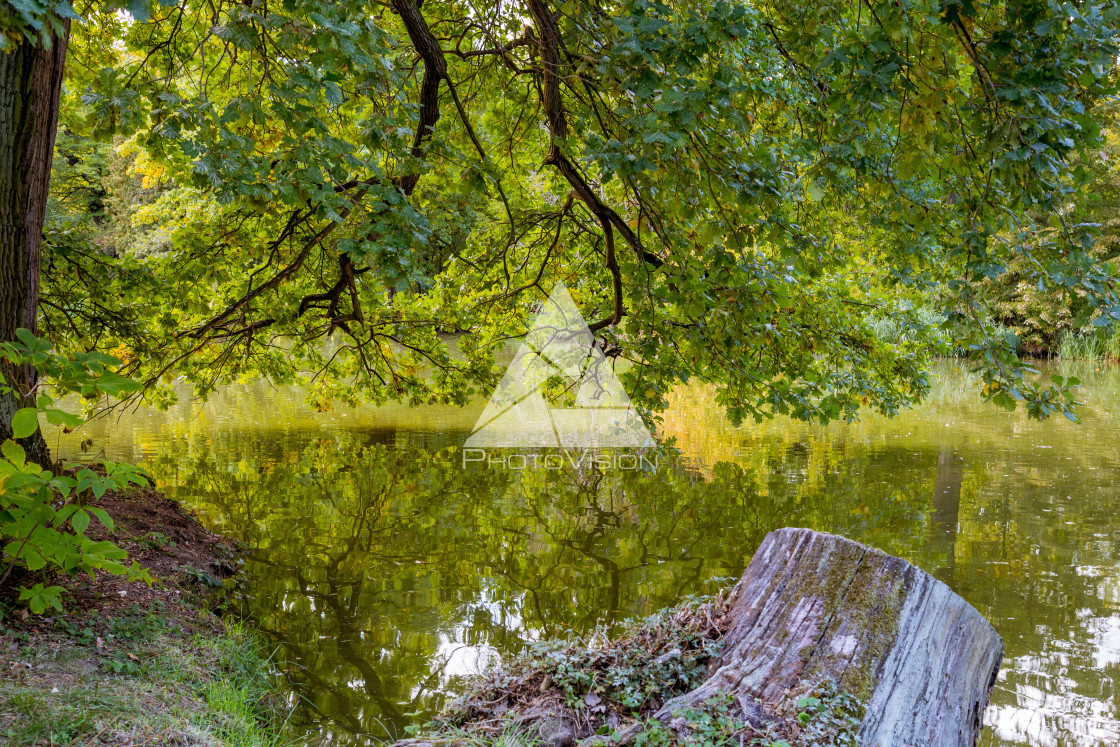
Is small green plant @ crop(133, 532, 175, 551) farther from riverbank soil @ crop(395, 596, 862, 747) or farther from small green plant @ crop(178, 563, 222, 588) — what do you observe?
riverbank soil @ crop(395, 596, 862, 747)

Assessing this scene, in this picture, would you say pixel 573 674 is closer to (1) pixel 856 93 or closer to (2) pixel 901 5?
(1) pixel 856 93

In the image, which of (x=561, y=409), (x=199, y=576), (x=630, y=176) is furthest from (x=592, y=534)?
(x=561, y=409)

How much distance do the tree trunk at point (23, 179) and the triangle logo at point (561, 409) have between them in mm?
4296

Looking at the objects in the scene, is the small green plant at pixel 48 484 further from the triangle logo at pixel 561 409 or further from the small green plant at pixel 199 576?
the triangle logo at pixel 561 409

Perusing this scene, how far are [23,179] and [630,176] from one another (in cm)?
268

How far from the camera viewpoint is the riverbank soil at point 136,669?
218 cm

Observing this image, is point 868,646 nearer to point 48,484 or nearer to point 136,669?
point 136,669

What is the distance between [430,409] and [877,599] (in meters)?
11.5

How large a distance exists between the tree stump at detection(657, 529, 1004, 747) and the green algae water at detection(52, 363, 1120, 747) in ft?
3.32

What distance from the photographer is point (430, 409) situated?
1338 cm

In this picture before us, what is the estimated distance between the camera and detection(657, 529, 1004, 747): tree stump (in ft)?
7.14

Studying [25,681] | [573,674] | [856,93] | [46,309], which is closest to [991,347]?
[856,93]

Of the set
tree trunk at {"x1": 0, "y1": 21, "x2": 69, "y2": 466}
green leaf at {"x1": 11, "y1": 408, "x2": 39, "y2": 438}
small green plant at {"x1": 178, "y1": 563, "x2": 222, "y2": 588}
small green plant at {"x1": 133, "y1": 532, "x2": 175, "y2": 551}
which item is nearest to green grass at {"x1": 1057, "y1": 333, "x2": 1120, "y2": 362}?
small green plant at {"x1": 178, "y1": 563, "x2": 222, "y2": 588}

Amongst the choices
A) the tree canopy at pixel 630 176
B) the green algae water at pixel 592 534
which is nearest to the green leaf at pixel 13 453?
the tree canopy at pixel 630 176
